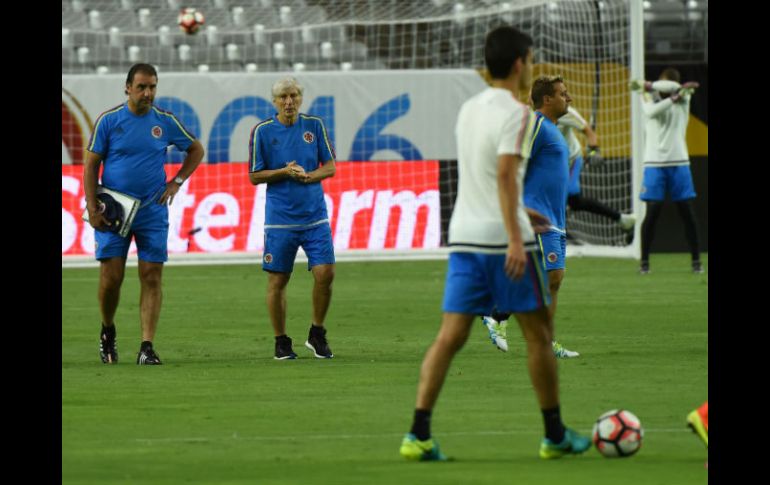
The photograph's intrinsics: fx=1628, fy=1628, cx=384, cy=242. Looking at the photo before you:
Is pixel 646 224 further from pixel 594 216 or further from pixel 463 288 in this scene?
pixel 463 288

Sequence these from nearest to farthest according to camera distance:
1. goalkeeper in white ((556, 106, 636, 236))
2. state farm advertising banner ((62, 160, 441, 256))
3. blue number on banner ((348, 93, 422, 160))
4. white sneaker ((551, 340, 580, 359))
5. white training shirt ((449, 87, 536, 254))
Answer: white training shirt ((449, 87, 536, 254)) → white sneaker ((551, 340, 580, 359)) → goalkeeper in white ((556, 106, 636, 236)) → state farm advertising banner ((62, 160, 441, 256)) → blue number on banner ((348, 93, 422, 160))

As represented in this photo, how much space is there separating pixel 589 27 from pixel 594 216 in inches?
110

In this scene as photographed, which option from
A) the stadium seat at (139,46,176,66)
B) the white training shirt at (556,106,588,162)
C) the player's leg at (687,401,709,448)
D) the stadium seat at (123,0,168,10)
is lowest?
the player's leg at (687,401,709,448)

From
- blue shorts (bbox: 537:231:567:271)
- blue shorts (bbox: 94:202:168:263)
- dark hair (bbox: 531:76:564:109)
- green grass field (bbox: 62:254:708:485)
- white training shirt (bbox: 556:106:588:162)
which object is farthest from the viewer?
white training shirt (bbox: 556:106:588:162)

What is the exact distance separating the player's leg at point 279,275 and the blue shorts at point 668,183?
890cm

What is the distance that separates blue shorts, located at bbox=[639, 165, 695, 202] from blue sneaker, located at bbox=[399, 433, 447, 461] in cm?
1300

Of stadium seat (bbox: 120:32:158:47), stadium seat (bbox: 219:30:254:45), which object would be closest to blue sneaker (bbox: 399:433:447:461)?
stadium seat (bbox: 219:30:254:45)

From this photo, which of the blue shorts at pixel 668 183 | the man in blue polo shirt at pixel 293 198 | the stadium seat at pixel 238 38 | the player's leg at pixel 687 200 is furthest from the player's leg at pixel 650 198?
the stadium seat at pixel 238 38

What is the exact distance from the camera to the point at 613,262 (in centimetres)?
2233

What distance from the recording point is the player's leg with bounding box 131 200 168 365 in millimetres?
11539

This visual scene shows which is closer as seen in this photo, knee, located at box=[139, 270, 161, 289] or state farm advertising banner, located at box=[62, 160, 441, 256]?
knee, located at box=[139, 270, 161, 289]

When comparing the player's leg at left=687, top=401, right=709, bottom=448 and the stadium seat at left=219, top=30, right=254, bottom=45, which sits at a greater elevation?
the stadium seat at left=219, top=30, right=254, bottom=45

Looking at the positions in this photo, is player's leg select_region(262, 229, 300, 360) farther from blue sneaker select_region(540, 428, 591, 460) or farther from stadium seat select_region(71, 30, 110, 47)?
stadium seat select_region(71, 30, 110, 47)
